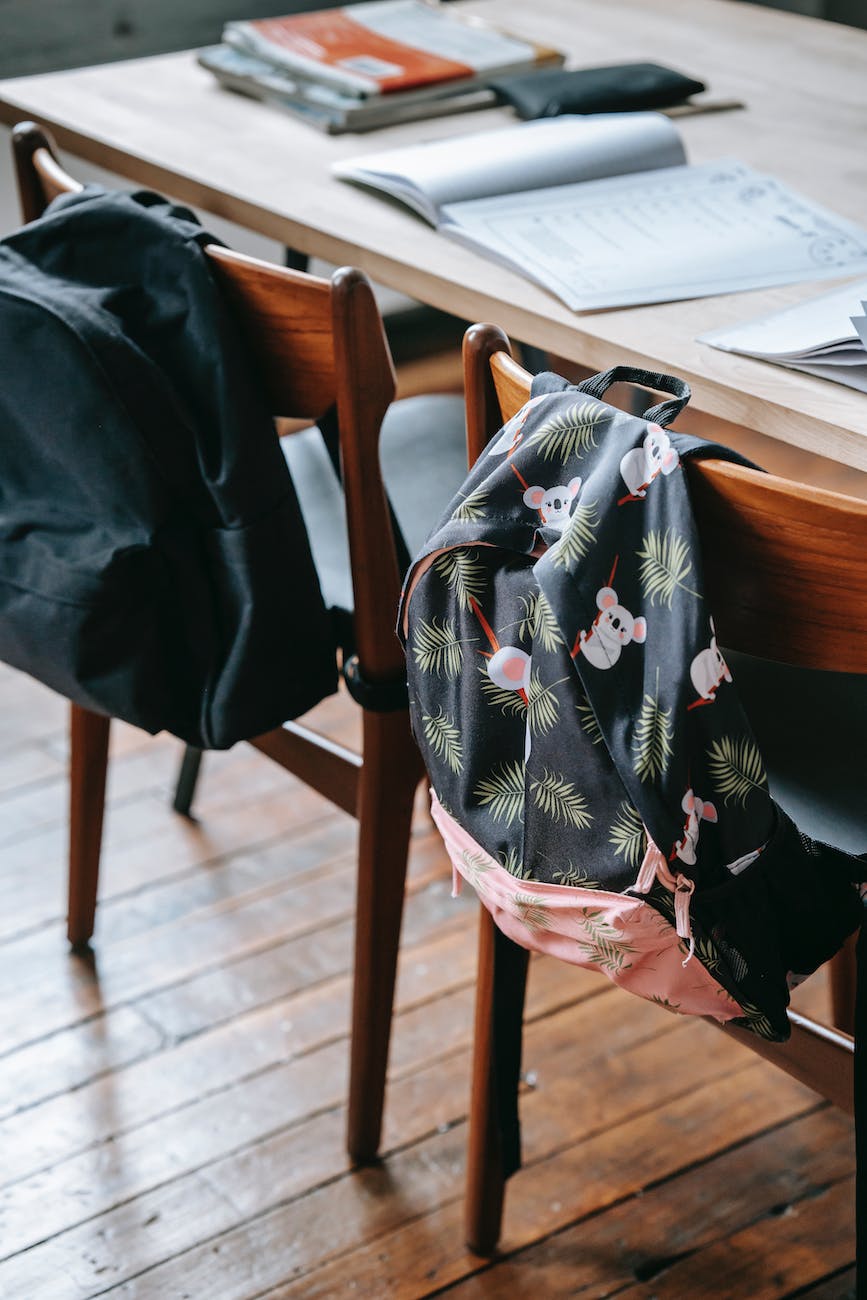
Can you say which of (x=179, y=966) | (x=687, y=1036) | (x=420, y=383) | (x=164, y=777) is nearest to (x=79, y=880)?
(x=179, y=966)

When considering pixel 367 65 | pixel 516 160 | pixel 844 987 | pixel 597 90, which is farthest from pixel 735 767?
pixel 367 65

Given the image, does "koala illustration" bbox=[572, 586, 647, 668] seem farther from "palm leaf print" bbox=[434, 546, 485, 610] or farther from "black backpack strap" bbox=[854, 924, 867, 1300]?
"black backpack strap" bbox=[854, 924, 867, 1300]

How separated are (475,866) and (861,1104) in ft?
0.85

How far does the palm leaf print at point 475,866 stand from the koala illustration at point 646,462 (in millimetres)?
253

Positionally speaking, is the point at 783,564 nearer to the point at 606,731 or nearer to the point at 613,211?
the point at 606,731

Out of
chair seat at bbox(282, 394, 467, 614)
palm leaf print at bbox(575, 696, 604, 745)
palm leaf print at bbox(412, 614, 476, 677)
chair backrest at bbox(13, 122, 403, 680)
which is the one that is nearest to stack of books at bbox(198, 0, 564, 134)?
chair seat at bbox(282, 394, 467, 614)

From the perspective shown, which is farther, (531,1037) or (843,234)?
(531,1037)

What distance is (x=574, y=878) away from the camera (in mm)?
806

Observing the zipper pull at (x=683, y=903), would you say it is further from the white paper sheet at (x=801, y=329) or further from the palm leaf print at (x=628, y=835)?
the white paper sheet at (x=801, y=329)

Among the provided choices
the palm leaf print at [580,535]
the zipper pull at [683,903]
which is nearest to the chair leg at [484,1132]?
the zipper pull at [683,903]

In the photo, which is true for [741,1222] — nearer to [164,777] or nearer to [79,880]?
[79,880]

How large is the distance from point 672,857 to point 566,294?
20.2 inches

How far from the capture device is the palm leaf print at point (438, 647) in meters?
0.82

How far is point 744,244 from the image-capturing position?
1186 millimetres
